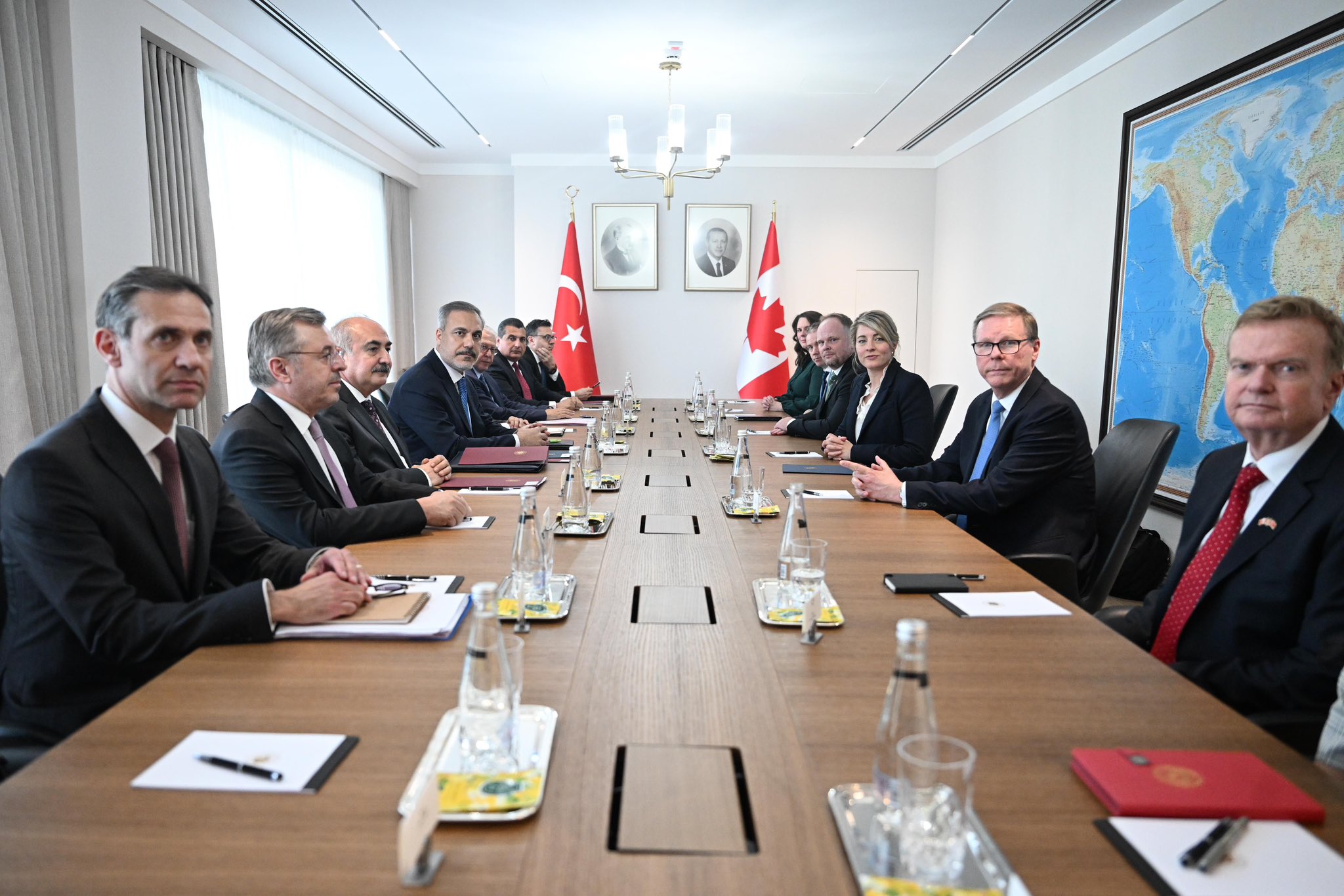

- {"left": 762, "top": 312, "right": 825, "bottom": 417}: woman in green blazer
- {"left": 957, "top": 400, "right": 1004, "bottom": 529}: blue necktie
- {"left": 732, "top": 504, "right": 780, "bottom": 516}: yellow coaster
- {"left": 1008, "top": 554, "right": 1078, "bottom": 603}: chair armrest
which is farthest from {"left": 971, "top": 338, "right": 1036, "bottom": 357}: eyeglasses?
{"left": 762, "top": 312, "right": 825, "bottom": 417}: woman in green blazer

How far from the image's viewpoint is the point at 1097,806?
1.09 m

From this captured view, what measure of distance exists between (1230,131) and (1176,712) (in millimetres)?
3995

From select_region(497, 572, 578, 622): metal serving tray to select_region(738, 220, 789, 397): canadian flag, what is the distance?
6.92 meters

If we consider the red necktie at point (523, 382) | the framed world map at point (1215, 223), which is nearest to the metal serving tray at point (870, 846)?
the framed world map at point (1215, 223)

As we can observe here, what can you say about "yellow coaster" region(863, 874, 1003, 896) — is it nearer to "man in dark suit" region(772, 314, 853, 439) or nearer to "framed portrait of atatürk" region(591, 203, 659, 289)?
"man in dark suit" region(772, 314, 853, 439)

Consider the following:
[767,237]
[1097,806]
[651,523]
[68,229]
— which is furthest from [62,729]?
[767,237]

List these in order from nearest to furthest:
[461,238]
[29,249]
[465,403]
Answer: [29,249] → [465,403] → [461,238]

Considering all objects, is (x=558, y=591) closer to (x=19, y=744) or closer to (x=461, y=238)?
(x=19, y=744)

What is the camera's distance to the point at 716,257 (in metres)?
9.16

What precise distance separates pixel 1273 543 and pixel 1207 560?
0.62 feet

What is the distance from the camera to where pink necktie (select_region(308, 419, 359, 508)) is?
2.78 meters

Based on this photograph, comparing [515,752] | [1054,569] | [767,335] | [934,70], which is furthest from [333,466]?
[767,335]

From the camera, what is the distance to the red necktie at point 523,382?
23.1ft

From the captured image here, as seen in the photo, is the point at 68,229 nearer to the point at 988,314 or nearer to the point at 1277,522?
the point at 988,314
